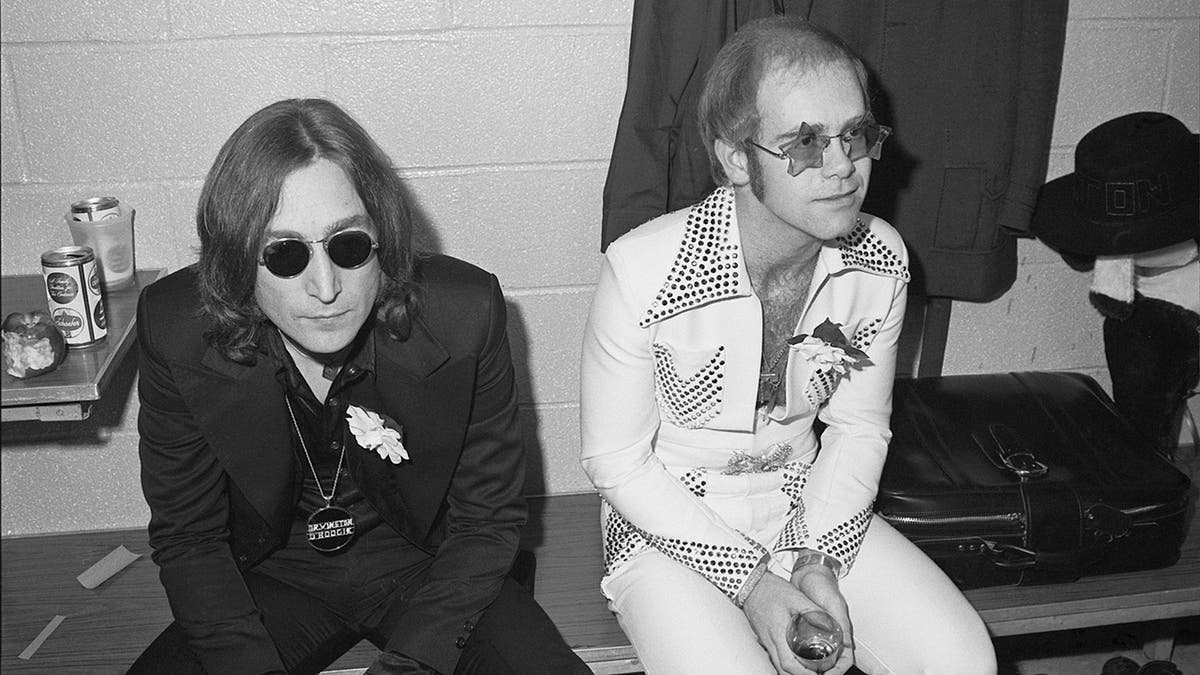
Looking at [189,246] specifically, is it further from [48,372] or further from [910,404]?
[910,404]

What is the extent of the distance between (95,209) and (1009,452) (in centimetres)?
174

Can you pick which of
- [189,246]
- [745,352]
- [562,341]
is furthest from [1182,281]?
[189,246]

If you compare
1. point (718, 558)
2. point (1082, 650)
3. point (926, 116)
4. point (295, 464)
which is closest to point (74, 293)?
point (295, 464)

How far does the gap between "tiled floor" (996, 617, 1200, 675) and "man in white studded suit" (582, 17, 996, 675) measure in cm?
74

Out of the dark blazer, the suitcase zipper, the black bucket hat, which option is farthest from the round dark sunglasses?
the black bucket hat

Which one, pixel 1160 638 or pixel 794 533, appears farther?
pixel 1160 638

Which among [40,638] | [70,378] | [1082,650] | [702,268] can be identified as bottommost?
[1082,650]

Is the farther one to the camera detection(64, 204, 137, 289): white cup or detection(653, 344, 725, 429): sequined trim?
detection(64, 204, 137, 289): white cup

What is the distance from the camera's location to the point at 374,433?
169 centimetres

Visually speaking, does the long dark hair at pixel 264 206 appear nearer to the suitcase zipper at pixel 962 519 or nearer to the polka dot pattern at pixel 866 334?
the polka dot pattern at pixel 866 334

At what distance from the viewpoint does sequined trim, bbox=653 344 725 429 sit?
1.80 metres

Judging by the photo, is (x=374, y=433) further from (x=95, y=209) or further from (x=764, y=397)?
(x=95, y=209)

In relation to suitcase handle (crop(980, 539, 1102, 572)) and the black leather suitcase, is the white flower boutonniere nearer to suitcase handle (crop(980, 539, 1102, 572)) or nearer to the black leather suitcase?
the black leather suitcase

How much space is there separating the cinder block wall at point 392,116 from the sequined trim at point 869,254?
2.01ft
